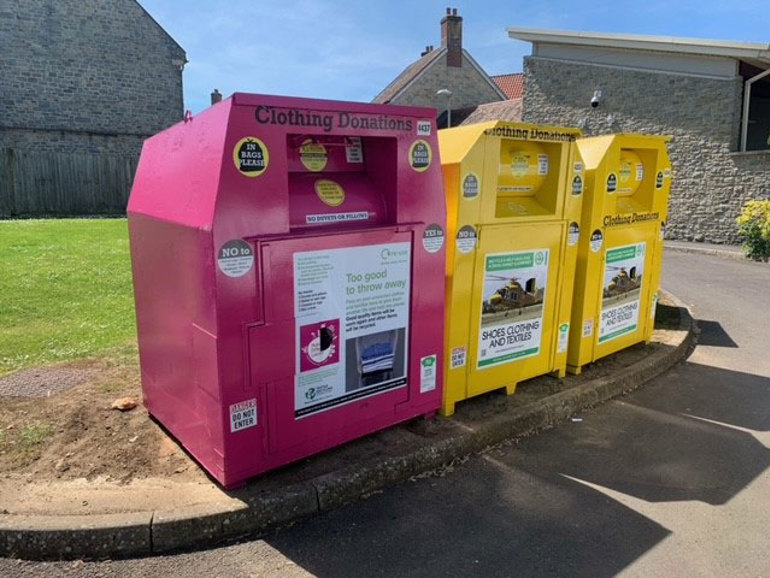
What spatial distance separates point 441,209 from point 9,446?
2788mm

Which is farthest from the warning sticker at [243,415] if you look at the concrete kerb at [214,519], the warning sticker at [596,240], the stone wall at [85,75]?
the stone wall at [85,75]

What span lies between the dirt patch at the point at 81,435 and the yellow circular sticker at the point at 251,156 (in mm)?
1585

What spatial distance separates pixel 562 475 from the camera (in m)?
3.36

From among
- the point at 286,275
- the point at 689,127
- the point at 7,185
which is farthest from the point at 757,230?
the point at 7,185

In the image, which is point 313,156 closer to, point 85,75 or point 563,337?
point 563,337

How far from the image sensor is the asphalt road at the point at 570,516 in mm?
2549

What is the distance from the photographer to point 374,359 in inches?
131

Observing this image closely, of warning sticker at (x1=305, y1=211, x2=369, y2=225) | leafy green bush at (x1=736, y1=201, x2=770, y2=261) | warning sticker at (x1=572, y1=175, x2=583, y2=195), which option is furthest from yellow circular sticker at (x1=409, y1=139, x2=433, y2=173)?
leafy green bush at (x1=736, y1=201, x2=770, y2=261)

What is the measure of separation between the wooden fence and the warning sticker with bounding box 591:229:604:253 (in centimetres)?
2028

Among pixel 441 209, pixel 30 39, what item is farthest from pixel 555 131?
pixel 30 39

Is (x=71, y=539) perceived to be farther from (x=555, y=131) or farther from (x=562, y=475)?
(x=555, y=131)

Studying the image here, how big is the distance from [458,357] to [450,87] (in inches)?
1087

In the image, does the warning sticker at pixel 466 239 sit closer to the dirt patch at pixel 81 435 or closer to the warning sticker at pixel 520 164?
the warning sticker at pixel 520 164

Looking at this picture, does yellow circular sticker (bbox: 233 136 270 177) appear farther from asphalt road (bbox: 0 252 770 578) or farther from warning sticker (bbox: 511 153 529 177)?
warning sticker (bbox: 511 153 529 177)
